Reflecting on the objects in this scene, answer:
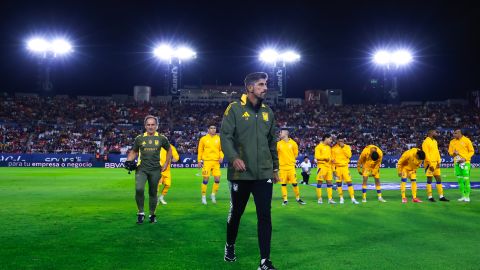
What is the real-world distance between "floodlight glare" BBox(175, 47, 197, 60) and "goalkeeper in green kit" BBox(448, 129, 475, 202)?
1709 inches

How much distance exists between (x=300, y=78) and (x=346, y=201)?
5577 centimetres

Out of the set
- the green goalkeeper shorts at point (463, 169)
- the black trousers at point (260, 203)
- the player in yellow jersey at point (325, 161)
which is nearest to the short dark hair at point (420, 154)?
the green goalkeeper shorts at point (463, 169)

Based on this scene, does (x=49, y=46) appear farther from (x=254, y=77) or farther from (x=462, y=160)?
(x=254, y=77)

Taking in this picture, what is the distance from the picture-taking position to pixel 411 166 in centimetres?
1321

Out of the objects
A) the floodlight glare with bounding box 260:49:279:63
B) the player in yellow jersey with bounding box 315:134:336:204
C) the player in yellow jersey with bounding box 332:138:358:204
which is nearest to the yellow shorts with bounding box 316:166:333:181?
the player in yellow jersey with bounding box 315:134:336:204

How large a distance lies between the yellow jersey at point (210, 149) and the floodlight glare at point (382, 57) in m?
48.3

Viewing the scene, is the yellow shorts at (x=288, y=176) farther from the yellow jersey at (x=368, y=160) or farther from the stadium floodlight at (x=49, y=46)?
the stadium floodlight at (x=49, y=46)

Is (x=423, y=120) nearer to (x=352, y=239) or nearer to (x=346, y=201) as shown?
(x=346, y=201)

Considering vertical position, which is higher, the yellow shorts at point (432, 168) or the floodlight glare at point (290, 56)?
the floodlight glare at point (290, 56)

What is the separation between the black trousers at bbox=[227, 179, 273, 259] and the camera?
5.07m

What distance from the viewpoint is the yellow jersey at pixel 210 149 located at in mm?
12914

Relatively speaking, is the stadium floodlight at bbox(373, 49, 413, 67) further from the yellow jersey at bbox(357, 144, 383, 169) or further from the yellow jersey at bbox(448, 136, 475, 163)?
the yellow jersey at bbox(357, 144, 383, 169)

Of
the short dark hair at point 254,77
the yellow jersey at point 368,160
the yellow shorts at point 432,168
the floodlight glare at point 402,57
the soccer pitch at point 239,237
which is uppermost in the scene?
the floodlight glare at point 402,57

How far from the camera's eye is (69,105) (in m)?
50.0
